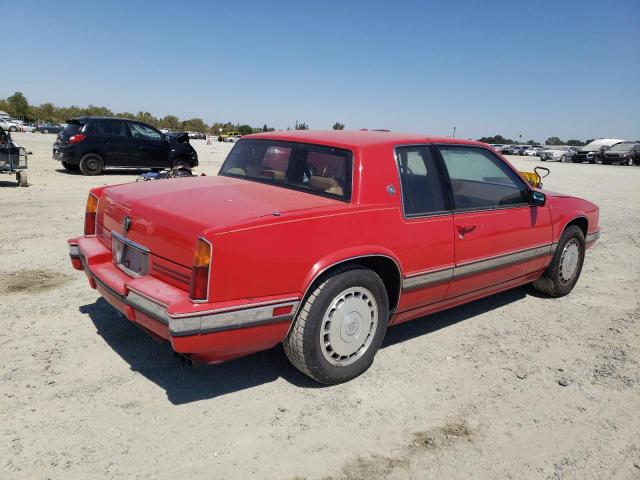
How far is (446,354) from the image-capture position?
391cm

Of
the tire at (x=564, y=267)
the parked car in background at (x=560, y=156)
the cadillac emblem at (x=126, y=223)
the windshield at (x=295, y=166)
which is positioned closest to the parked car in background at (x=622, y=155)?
the parked car in background at (x=560, y=156)

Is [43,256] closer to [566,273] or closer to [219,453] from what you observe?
[219,453]

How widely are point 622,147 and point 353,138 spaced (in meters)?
41.6

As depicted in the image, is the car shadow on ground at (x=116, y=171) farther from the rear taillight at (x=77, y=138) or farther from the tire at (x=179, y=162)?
the rear taillight at (x=77, y=138)

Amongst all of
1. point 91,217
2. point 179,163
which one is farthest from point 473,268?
point 179,163

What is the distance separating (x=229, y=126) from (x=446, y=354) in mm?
99111

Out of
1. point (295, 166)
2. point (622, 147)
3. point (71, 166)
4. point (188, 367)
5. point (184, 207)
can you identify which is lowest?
point (188, 367)

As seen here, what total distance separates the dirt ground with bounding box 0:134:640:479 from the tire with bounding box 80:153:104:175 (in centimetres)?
1005

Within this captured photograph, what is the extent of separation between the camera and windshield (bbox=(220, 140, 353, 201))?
3.53 metres

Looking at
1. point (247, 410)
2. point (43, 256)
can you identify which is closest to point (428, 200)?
point (247, 410)

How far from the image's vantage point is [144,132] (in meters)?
14.9

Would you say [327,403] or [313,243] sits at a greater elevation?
[313,243]

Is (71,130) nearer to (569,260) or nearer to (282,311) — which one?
(569,260)

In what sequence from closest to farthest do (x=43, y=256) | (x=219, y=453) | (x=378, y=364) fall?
(x=219, y=453)
(x=378, y=364)
(x=43, y=256)
